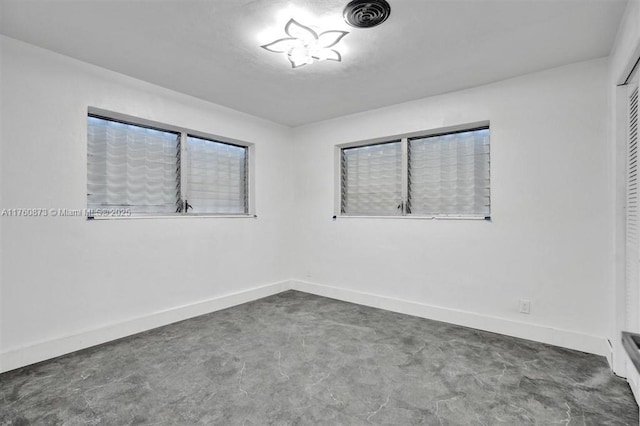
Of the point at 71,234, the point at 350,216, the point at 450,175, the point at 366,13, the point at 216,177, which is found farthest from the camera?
the point at 350,216

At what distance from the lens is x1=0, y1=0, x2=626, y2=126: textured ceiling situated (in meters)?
2.04

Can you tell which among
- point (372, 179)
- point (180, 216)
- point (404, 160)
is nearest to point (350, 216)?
point (372, 179)

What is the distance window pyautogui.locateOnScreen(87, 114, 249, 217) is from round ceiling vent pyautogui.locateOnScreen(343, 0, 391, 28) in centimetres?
248

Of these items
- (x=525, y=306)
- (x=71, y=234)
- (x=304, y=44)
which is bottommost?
(x=525, y=306)

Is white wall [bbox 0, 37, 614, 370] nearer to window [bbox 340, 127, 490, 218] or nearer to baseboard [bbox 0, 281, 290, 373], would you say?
baseboard [bbox 0, 281, 290, 373]

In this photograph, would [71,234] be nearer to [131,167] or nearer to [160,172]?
[131,167]

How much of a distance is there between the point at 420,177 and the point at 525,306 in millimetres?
1783

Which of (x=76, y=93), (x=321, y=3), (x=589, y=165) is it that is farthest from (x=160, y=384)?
(x=589, y=165)

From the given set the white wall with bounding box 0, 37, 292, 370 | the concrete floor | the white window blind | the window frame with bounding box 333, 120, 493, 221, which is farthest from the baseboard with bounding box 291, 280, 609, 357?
the white wall with bounding box 0, 37, 292, 370

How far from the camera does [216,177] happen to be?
4129mm

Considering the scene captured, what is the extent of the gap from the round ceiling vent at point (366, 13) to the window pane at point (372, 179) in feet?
6.90

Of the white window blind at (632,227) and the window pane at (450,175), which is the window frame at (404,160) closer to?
the window pane at (450,175)

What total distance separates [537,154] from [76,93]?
4296mm

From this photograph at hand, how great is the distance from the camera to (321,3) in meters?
1.96
